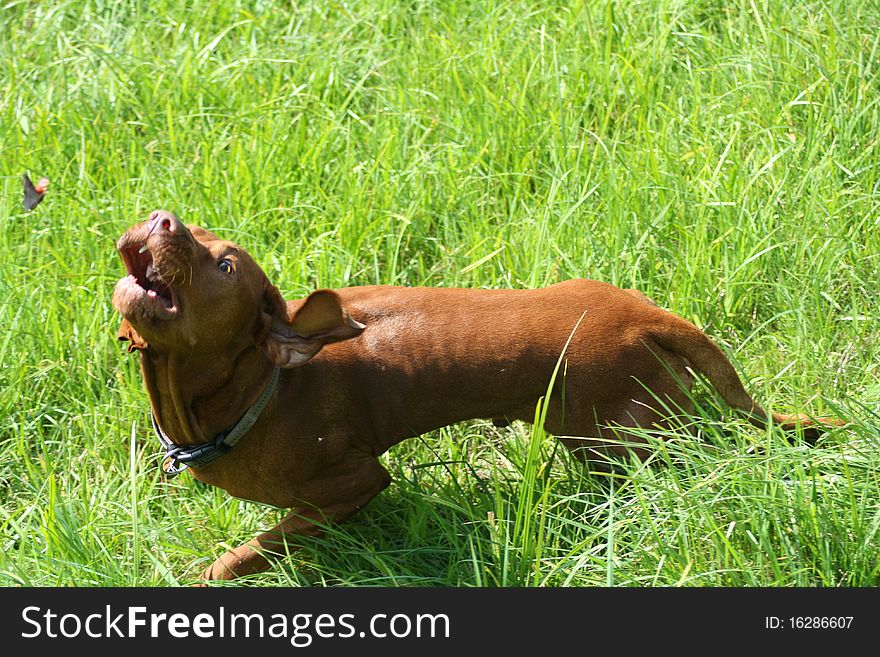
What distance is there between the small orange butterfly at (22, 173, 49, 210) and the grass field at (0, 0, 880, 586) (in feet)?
0.36

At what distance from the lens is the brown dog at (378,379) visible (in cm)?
351

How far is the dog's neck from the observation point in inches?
137

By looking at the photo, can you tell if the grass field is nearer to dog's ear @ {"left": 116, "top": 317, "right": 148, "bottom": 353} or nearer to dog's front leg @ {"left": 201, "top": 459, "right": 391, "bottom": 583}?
dog's front leg @ {"left": 201, "top": 459, "right": 391, "bottom": 583}

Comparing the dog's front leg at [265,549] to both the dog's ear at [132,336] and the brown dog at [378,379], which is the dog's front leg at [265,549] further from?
the dog's ear at [132,336]

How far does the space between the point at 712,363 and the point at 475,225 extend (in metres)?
1.53

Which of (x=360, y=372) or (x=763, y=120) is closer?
(x=360, y=372)

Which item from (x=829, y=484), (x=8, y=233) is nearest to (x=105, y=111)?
(x=8, y=233)

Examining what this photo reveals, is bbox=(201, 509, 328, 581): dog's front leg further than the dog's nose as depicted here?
Yes

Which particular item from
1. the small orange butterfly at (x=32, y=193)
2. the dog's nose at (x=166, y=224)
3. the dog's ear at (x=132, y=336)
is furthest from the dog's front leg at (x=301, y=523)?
the small orange butterfly at (x=32, y=193)

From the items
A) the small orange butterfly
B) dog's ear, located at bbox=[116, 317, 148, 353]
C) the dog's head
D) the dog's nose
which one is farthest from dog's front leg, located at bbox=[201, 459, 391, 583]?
the small orange butterfly

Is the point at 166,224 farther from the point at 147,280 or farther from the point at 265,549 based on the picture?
the point at 265,549

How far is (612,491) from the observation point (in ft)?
11.7

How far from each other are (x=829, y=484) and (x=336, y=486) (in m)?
1.56

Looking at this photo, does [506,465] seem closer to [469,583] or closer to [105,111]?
[469,583]
